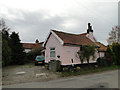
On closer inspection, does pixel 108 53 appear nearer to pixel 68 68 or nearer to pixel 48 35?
pixel 68 68

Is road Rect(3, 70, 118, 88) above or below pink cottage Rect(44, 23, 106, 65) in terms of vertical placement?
below

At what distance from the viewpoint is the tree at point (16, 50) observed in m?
21.4

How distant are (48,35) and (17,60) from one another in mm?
9941

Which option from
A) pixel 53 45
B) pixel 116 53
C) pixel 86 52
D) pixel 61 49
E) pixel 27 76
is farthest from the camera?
pixel 116 53

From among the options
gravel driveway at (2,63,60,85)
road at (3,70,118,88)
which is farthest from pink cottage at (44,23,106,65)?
road at (3,70,118,88)

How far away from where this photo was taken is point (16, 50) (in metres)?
21.7

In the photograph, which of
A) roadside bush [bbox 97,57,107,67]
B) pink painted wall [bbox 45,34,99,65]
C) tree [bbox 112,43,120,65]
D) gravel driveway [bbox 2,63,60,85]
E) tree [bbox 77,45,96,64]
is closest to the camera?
gravel driveway [bbox 2,63,60,85]

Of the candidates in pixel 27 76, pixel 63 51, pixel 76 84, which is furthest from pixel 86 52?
pixel 27 76

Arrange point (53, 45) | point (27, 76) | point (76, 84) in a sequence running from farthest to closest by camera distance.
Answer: point (53, 45) → point (27, 76) → point (76, 84)

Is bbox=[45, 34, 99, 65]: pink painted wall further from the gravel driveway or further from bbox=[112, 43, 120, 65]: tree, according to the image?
bbox=[112, 43, 120, 65]: tree

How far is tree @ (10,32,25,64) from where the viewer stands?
70.1ft

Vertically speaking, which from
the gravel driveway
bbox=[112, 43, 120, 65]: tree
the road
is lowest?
the gravel driveway

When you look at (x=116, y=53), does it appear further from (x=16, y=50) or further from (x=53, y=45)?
(x=16, y=50)

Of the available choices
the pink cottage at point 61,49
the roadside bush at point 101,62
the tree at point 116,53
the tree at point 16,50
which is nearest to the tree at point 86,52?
the pink cottage at point 61,49
